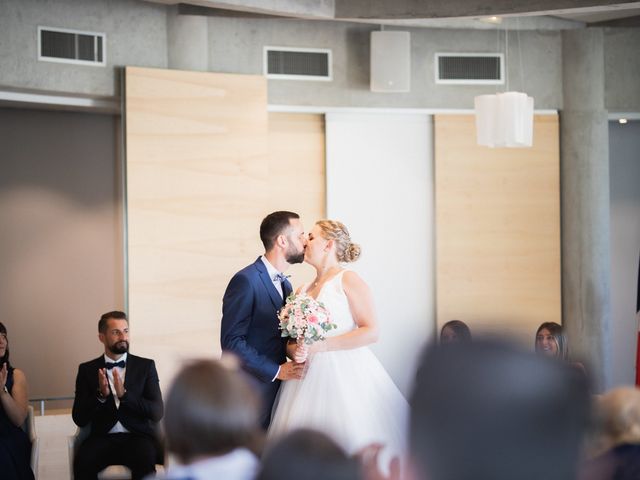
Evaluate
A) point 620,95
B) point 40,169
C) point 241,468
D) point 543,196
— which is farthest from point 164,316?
point 241,468

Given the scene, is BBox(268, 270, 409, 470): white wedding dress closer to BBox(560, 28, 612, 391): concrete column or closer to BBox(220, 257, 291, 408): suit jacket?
BBox(220, 257, 291, 408): suit jacket

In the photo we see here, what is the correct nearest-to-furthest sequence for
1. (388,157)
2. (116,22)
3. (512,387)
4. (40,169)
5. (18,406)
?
(512,387) < (18,406) < (116,22) < (40,169) < (388,157)

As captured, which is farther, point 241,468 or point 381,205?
point 381,205

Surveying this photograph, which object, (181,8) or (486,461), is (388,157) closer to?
(181,8)

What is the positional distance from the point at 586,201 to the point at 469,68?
163 centimetres

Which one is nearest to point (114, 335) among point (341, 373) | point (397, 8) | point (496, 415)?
point (341, 373)

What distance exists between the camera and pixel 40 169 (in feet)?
25.0

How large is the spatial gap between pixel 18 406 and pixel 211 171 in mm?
2743

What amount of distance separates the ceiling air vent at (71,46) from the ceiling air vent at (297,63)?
145cm

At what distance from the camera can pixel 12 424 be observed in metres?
5.07

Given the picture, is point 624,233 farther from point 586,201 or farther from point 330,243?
point 330,243

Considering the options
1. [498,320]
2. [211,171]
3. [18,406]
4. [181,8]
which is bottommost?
[18,406]

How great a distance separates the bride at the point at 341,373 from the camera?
13.9ft

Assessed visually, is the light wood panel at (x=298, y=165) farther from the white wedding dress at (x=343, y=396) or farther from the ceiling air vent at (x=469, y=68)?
the white wedding dress at (x=343, y=396)
